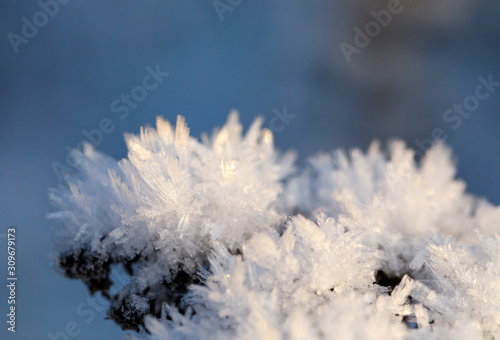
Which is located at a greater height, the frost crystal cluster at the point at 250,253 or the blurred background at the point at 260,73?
the blurred background at the point at 260,73

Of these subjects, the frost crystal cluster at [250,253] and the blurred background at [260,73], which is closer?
the frost crystal cluster at [250,253]

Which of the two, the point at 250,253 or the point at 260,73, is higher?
the point at 260,73

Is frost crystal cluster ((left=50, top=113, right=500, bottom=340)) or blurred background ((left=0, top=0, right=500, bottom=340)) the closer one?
frost crystal cluster ((left=50, top=113, right=500, bottom=340))

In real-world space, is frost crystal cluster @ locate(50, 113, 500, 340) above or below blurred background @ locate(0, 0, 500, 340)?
below

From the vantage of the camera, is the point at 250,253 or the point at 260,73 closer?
the point at 250,253
